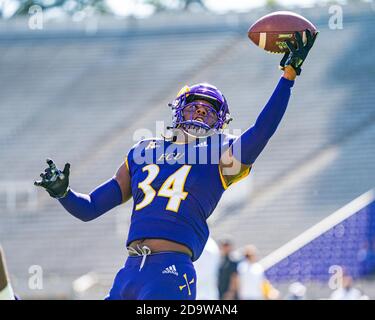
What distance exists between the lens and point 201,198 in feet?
13.9

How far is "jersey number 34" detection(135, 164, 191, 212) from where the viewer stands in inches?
165

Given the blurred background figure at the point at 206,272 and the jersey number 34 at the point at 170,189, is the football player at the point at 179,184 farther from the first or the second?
the blurred background figure at the point at 206,272

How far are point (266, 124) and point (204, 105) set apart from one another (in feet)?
1.55

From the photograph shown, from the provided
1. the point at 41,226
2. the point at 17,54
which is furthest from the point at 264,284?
the point at 17,54

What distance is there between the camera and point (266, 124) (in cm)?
408

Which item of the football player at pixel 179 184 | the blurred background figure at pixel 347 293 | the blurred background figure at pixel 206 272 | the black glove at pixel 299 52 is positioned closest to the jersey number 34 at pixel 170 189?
the football player at pixel 179 184

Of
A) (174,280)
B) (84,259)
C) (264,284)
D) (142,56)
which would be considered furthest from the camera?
(142,56)

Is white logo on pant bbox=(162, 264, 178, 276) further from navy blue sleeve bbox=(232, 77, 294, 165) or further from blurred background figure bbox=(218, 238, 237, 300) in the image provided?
blurred background figure bbox=(218, 238, 237, 300)

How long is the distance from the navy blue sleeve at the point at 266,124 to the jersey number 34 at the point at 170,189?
299 mm

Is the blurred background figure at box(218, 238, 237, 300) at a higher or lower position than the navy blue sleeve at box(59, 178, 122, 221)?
higher

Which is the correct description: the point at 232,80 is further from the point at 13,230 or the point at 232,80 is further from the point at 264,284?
the point at 264,284

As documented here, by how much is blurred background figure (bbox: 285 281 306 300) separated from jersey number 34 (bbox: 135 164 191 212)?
5026 millimetres

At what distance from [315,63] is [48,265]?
17.5 feet

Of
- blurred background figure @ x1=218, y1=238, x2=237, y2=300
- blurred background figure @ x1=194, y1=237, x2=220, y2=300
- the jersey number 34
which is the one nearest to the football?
the jersey number 34
